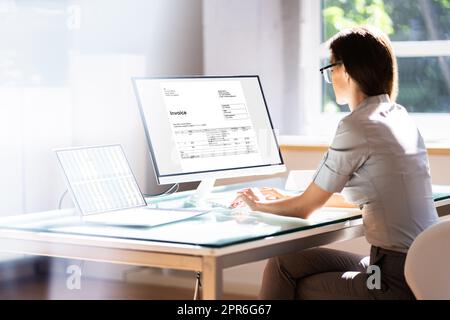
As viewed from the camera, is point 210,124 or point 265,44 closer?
point 210,124

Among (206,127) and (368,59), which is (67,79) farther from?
(368,59)

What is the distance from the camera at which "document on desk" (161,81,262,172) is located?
282 cm

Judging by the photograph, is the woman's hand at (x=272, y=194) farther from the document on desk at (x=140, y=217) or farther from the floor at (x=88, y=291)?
the floor at (x=88, y=291)

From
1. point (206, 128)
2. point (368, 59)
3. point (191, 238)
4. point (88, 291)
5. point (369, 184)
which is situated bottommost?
point (88, 291)

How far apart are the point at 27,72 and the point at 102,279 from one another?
1187mm

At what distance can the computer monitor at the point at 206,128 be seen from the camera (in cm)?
277

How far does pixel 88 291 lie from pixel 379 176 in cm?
242

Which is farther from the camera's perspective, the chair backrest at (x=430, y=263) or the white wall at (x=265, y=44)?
the white wall at (x=265, y=44)

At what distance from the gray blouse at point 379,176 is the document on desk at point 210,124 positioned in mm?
476

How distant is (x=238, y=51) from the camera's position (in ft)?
14.4

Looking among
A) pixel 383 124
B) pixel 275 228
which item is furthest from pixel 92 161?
pixel 383 124

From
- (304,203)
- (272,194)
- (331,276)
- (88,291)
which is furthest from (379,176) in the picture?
(88,291)

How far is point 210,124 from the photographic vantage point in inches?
114

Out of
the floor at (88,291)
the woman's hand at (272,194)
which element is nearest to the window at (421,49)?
the floor at (88,291)
